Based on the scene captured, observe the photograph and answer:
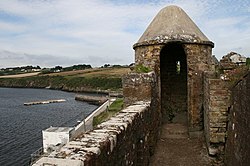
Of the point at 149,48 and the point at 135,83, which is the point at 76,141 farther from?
the point at 149,48

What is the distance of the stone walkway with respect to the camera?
703 cm

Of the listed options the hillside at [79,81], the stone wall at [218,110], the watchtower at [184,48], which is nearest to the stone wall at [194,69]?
the watchtower at [184,48]

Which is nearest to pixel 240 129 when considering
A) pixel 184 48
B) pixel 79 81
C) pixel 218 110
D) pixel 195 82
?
pixel 218 110

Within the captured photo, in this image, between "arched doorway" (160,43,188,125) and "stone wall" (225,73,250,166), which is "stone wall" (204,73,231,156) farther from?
"arched doorway" (160,43,188,125)

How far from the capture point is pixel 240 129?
4824 millimetres

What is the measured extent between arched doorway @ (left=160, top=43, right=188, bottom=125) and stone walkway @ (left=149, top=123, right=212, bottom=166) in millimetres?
2500

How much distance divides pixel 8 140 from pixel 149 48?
2766 centimetres

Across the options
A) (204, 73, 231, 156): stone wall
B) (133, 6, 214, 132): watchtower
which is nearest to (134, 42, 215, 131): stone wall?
(133, 6, 214, 132): watchtower

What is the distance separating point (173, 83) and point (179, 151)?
5.35 m

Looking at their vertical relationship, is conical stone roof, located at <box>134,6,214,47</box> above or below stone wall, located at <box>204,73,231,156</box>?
above

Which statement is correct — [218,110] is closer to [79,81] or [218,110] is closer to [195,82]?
[195,82]

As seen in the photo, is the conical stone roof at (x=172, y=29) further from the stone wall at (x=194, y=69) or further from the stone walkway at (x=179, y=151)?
the stone walkway at (x=179, y=151)

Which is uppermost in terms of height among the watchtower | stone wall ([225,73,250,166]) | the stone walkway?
the watchtower

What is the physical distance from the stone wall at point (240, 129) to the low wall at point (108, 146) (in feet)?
5.94
